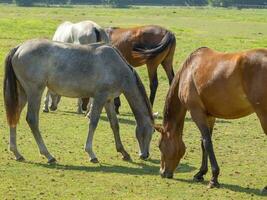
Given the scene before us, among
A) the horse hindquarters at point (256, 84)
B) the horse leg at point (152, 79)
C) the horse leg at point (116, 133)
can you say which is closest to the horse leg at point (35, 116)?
the horse leg at point (116, 133)

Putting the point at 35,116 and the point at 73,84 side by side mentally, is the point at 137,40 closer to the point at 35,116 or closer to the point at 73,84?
the point at 73,84

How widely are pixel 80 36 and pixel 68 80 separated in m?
4.78

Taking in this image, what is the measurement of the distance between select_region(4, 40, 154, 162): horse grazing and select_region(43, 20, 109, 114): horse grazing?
13.9 ft

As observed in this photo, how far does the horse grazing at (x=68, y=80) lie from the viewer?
33.2ft

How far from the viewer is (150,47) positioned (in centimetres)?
1598

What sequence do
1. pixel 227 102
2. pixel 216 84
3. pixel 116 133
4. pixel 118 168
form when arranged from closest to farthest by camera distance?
pixel 227 102 → pixel 216 84 → pixel 118 168 → pixel 116 133

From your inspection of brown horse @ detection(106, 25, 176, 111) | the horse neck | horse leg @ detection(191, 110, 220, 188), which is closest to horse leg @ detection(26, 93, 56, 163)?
the horse neck

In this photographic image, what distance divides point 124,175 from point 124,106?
21.9 ft

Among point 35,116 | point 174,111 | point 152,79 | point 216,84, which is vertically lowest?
point 152,79

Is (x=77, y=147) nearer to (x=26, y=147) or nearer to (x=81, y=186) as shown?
(x=26, y=147)

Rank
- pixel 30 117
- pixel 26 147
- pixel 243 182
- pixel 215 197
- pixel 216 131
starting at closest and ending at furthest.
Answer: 1. pixel 215 197
2. pixel 243 182
3. pixel 30 117
4. pixel 26 147
5. pixel 216 131

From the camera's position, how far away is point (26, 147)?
11.2 metres

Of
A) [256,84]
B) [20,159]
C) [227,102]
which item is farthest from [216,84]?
[20,159]

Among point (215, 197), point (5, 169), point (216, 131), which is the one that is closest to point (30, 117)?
point (5, 169)
